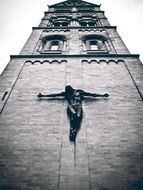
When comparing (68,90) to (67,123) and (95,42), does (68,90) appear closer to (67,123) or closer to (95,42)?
(67,123)

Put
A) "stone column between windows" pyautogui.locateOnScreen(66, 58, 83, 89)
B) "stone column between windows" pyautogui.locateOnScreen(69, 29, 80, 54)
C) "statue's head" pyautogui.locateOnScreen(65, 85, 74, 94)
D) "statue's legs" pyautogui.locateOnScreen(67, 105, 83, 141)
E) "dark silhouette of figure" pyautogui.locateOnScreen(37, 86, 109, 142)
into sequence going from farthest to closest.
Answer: "stone column between windows" pyautogui.locateOnScreen(69, 29, 80, 54)
"stone column between windows" pyautogui.locateOnScreen(66, 58, 83, 89)
"statue's head" pyautogui.locateOnScreen(65, 85, 74, 94)
"dark silhouette of figure" pyautogui.locateOnScreen(37, 86, 109, 142)
"statue's legs" pyautogui.locateOnScreen(67, 105, 83, 141)

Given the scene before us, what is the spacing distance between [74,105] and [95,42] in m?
7.95

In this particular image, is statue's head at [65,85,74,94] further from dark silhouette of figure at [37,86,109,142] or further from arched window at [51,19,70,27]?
arched window at [51,19,70,27]

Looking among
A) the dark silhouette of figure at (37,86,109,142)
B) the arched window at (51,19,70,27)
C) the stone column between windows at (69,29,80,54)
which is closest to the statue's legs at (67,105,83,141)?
the dark silhouette of figure at (37,86,109,142)

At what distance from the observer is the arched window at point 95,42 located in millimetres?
13947

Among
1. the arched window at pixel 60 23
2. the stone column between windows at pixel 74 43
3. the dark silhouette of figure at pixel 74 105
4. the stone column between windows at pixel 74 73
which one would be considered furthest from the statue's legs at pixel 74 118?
the arched window at pixel 60 23

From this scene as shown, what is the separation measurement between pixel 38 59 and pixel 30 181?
6.88 meters

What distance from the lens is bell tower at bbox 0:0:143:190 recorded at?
600 cm

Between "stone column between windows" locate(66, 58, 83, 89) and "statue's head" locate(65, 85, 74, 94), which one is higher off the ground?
"stone column between windows" locate(66, 58, 83, 89)

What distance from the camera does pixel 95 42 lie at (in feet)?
49.6

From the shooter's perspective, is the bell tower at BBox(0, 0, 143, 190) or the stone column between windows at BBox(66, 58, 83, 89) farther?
the stone column between windows at BBox(66, 58, 83, 89)

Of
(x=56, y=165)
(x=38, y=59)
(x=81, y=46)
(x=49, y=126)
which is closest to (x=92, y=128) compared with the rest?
(x=49, y=126)

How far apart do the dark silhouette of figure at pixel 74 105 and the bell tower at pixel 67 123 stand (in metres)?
0.18

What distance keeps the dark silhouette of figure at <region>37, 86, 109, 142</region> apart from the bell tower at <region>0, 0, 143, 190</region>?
0.58ft
